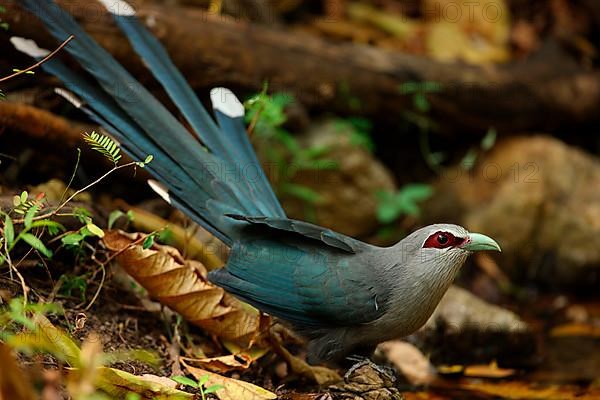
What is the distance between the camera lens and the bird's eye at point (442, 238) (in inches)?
131

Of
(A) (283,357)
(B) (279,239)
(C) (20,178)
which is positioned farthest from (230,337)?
(C) (20,178)

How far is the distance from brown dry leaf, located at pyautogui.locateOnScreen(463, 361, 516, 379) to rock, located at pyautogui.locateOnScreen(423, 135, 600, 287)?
1825 mm

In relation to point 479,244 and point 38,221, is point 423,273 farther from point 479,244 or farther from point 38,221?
point 38,221

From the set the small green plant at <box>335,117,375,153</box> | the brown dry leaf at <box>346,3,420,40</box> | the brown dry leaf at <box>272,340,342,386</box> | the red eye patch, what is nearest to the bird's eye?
the red eye patch

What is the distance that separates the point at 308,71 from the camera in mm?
5512

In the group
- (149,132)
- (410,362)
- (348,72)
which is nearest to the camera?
(149,132)

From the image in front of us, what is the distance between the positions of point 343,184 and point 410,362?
1.93m

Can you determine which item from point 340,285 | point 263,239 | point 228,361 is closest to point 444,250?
point 340,285

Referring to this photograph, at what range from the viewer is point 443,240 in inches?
131

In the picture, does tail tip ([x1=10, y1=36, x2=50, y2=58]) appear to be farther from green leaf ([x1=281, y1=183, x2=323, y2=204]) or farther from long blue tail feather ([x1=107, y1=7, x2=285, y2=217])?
green leaf ([x1=281, y1=183, x2=323, y2=204])

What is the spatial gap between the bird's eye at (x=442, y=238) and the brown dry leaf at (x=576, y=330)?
2.12 m

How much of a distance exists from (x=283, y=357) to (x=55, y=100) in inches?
74.6

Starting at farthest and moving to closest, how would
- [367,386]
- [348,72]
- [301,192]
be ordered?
[348,72]
[301,192]
[367,386]

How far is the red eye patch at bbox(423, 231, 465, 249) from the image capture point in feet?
10.9
